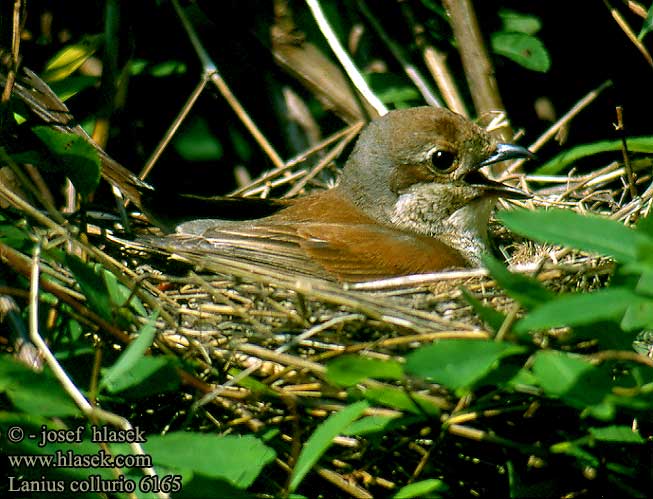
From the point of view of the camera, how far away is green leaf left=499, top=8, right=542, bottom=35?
15.8 ft

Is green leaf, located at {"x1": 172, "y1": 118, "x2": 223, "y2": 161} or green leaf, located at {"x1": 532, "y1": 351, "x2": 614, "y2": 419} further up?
green leaf, located at {"x1": 532, "y1": 351, "x2": 614, "y2": 419}

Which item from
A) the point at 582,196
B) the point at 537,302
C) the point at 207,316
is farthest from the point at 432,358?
the point at 582,196

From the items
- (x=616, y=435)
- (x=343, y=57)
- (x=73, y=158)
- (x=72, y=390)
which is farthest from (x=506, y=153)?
(x=72, y=390)

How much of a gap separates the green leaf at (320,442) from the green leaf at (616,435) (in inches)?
24.4

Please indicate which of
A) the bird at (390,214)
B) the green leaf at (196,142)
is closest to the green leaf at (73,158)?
the bird at (390,214)

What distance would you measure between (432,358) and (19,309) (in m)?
1.89

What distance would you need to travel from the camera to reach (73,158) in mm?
3314

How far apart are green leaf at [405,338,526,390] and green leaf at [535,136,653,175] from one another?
7.65ft

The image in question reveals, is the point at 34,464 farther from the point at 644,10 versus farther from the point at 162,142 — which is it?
the point at 644,10

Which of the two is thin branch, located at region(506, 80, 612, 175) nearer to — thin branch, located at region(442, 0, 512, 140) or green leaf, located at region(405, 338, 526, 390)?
thin branch, located at region(442, 0, 512, 140)

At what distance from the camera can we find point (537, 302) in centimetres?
225

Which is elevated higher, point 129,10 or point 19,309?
point 129,10

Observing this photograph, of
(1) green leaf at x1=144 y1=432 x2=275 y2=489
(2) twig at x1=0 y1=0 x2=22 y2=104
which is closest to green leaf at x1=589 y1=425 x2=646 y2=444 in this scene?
(1) green leaf at x1=144 y1=432 x2=275 y2=489

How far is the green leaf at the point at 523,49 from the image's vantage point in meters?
4.58
